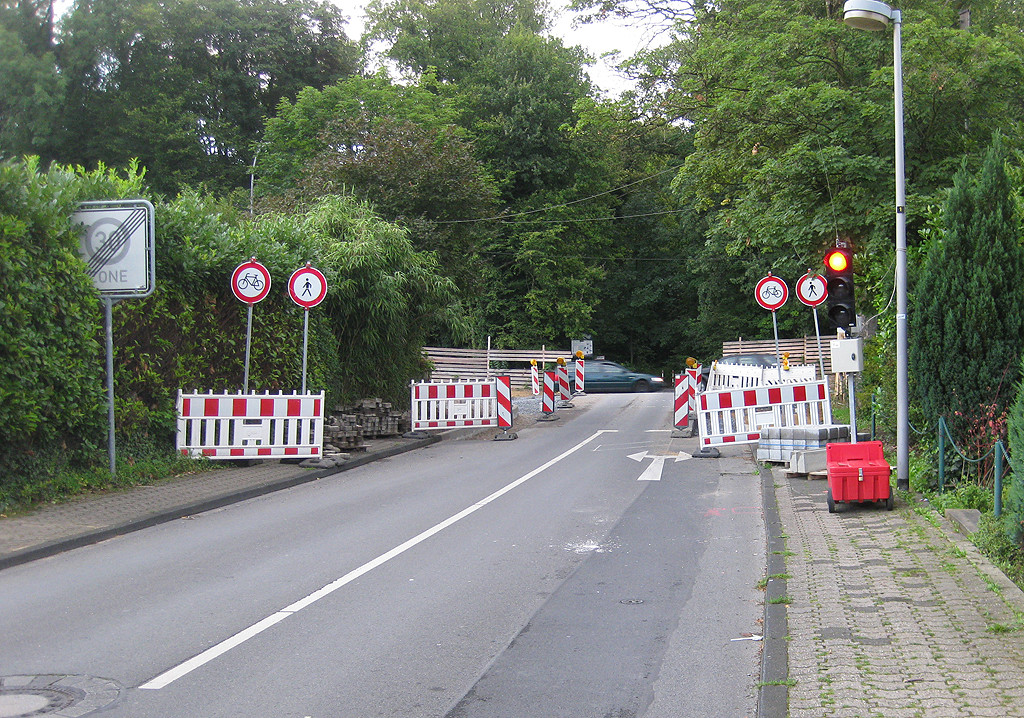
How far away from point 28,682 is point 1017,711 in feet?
17.7

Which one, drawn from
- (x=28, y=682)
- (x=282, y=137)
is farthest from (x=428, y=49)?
(x=28, y=682)

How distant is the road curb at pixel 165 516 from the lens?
892 centimetres

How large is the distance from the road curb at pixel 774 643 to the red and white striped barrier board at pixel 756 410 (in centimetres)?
676

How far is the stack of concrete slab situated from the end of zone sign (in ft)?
31.3

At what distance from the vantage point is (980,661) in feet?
17.7

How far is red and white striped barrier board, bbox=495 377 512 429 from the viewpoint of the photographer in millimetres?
20984

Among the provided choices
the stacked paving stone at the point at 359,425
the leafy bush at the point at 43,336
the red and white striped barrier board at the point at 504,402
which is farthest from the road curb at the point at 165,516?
the red and white striped barrier board at the point at 504,402

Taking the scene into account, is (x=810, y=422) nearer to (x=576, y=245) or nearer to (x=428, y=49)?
(x=576, y=245)

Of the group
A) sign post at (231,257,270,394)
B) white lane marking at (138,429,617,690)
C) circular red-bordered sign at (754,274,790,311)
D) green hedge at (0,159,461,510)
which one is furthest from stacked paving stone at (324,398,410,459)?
circular red-bordered sign at (754,274,790,311)

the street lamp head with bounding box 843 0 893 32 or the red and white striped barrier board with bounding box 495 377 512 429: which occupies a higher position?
the street lamp head with bounding box 843 0 893 32

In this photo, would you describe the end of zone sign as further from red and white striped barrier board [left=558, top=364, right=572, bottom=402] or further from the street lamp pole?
red and white striped barrier board [left=558, top=364, right=572, bottom=402]

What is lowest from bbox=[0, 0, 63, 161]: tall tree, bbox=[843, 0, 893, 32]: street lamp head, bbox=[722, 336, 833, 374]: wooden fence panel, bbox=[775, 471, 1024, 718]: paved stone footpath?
bbox=[775, 471, 1024, 718]: paved stone footpath

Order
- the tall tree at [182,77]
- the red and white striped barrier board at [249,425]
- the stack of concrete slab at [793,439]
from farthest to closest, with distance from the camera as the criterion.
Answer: the tall tree at [182,77]
the red and white striped barrier board at [249,425]
the stack of concrete slab at [793,439]

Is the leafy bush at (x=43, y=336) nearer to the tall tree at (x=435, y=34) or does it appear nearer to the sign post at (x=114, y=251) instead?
the sign post at (x=114, y=251)
